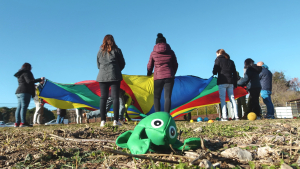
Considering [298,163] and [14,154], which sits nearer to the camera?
[298,163]

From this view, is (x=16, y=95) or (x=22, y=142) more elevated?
(x=16, y=95)

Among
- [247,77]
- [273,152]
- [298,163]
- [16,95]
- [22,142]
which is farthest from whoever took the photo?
[247,77]

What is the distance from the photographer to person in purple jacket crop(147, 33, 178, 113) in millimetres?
3764

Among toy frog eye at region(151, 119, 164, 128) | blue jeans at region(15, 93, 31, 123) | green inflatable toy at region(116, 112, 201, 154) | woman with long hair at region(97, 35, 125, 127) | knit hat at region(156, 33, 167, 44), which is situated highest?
knit hat at region(156, 33, 167, 44)

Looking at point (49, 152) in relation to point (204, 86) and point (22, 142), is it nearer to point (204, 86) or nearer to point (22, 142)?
point (22, 142)

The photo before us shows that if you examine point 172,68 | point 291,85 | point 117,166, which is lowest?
point 117,166

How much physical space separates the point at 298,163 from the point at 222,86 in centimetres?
410

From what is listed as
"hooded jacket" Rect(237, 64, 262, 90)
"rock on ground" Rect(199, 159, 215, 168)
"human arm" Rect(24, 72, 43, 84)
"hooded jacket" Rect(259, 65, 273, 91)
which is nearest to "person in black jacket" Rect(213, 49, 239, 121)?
"hooded jacket" Rect(237, 64, 262, 90)

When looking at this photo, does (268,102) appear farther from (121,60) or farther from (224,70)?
(121,60)

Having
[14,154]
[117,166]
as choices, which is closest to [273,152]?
[117,166]

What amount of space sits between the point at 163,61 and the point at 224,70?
6.38 ft

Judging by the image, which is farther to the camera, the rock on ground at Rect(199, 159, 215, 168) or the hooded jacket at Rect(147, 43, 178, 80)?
the hooded jacket at Rect(147, 43, 178, 80)

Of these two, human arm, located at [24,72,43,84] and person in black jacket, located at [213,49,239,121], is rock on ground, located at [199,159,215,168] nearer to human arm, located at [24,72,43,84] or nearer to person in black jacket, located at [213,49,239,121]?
person in black jacket, located at [213,49,239,121]

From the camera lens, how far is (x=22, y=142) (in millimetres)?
1920
